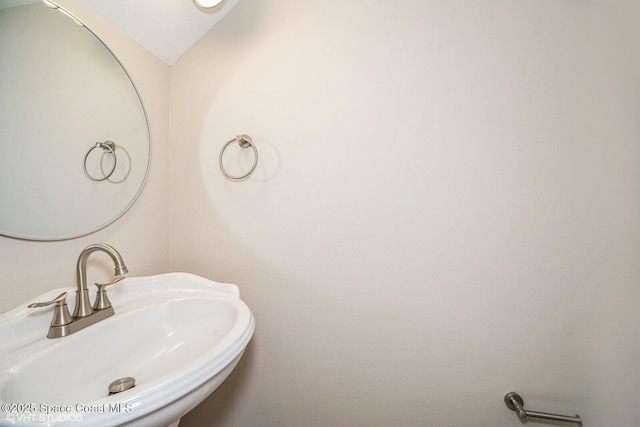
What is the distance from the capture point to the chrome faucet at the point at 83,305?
21.8 inches

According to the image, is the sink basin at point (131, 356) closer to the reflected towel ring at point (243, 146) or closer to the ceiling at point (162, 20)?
the reflected towel ring at point (243, 146)

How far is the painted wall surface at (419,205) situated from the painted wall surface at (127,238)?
6 centimetres

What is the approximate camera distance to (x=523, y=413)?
0.69 metres

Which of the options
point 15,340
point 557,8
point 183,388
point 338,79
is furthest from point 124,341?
point 557,8

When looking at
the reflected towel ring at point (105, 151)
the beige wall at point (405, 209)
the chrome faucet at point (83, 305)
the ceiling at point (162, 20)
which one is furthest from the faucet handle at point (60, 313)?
the ceiling at point (162, 20)

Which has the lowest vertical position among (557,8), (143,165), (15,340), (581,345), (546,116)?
(581,345)

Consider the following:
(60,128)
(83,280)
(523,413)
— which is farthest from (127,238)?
(523,413)

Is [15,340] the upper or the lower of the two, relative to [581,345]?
upper

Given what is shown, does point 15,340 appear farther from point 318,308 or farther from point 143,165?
point 318,308

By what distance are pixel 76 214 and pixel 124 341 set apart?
417mm

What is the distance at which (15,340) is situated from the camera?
1.73 ft

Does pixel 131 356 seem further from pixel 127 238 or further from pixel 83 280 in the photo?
pixel 127 238

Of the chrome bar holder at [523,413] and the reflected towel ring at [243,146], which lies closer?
the chrome bar holder at [523,413]

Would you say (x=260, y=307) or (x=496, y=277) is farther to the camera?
(x=260, y=307)
